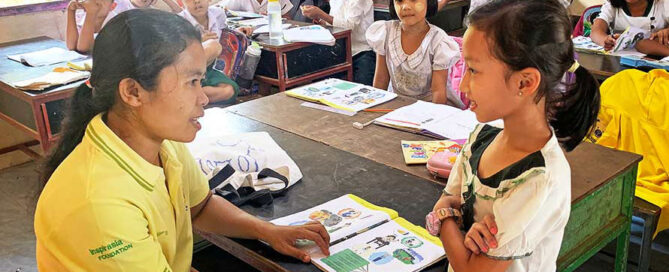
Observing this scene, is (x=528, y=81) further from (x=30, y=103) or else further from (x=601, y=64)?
(x=30, y=103)

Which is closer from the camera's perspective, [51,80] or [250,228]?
[250,228]

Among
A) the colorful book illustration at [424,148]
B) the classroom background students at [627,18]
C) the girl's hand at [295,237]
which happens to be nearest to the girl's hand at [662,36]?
the classroom background students at [627,18]

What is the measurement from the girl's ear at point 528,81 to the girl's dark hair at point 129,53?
22.2 inches

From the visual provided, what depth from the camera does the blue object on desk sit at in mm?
2719

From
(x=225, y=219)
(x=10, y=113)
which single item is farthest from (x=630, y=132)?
(x=10, y=113)

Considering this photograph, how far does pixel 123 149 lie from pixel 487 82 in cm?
64

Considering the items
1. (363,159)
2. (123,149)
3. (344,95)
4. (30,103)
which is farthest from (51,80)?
(123,149)

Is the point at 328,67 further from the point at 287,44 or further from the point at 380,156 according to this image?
the point at 380,156

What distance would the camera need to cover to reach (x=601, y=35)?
3244 millimetres

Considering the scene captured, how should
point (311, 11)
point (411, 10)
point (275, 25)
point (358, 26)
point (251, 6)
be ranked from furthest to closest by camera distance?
point (251, 6) → point (311, 11) → point (358, 26) → point (275, 25) → point (411, 10)

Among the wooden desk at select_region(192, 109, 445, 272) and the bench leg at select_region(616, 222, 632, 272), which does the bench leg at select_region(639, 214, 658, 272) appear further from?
the wooden desk at select_region(192, 109, 445, 272)

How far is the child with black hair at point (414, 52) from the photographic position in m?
2.60

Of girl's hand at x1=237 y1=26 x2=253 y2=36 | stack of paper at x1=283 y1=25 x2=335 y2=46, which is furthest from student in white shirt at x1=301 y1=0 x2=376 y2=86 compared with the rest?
girl's hand at x1=237 y1=26 x2=253 y2=36

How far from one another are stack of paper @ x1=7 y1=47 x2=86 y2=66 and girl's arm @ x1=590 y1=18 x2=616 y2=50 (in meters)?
2.44
